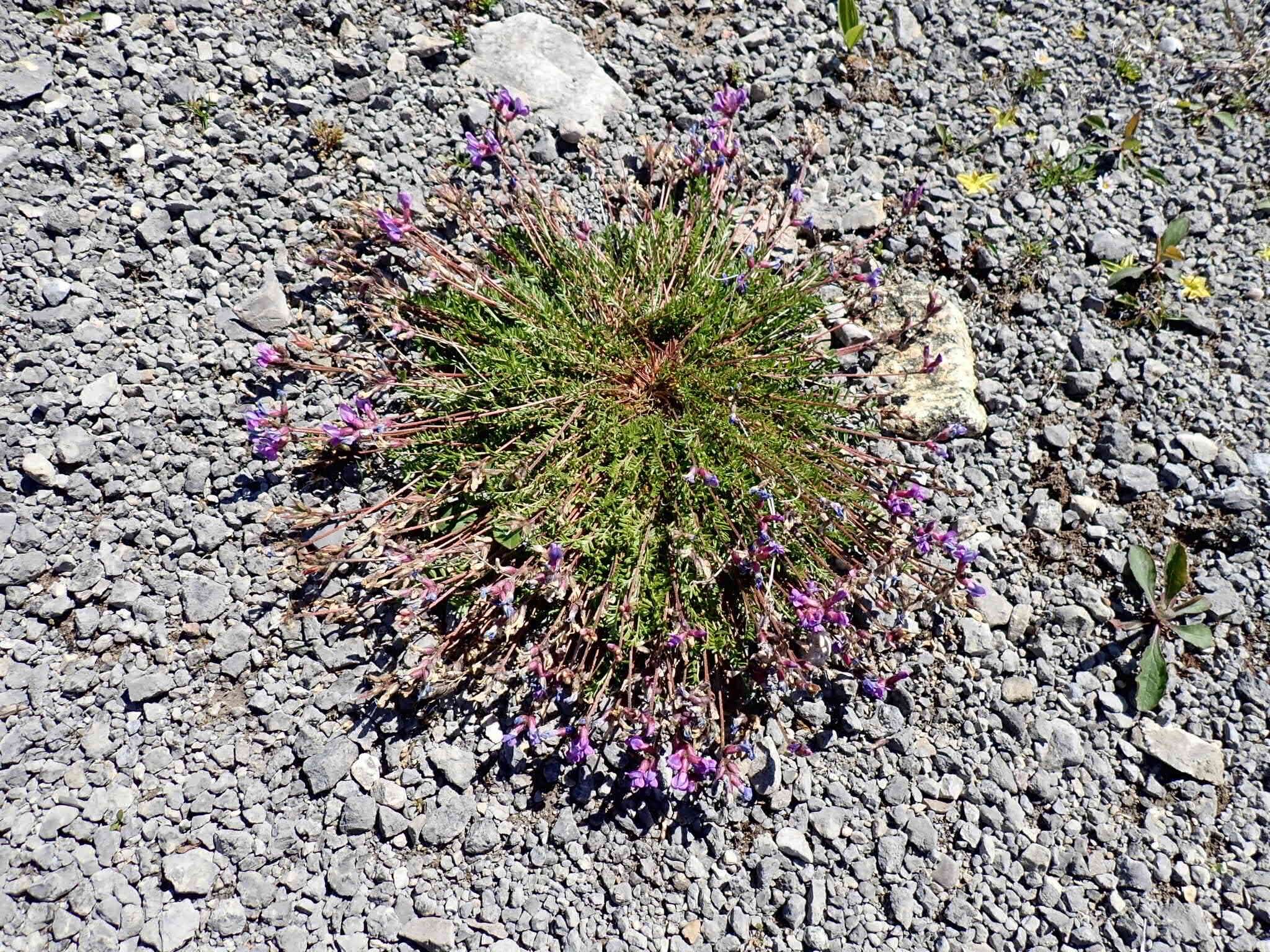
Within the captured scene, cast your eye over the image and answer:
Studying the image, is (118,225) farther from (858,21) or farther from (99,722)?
(858,21)

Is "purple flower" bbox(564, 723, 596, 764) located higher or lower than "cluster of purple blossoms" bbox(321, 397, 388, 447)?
lower

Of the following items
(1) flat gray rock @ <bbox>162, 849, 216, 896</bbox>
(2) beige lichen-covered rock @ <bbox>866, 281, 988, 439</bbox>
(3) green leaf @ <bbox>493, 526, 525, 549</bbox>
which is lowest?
(1) flat gray rock @ <bbox>162, 849, 216, 896</bbox>

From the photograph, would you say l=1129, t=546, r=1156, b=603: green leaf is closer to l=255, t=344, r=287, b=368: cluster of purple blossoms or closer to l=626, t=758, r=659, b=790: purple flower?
l=626, t=758, r=659, b=790: purple flower

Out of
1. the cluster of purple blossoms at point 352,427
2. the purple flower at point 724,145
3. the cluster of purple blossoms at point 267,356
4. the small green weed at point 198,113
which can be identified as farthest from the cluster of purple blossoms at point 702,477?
the small green weed at point 198,113

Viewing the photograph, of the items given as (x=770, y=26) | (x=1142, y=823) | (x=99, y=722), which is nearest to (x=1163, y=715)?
(x=1142, y=823)

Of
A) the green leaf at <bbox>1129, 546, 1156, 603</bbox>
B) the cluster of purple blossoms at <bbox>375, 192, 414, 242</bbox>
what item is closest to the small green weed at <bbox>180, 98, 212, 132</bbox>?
the cluster of purple blossoms at <bbox>375, 192, 414, 242</bbox>

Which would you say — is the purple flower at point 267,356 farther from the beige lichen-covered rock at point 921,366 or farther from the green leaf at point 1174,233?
the green leaf at point 1174,233

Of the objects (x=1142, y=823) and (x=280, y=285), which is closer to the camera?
(x=1142, y=823)
